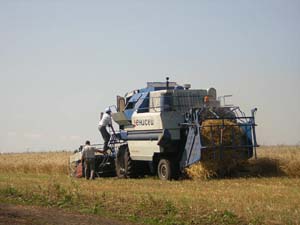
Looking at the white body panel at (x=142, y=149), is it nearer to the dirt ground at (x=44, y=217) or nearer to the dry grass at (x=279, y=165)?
the dry grass at (x=279, y=165)

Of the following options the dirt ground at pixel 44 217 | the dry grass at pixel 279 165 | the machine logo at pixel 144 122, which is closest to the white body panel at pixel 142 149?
the machine logo at pixel 144 122

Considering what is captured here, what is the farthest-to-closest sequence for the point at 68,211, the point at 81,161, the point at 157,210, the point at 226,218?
the point at 81,161, the point at 68,211, the point at 157,210, the point at 226,218

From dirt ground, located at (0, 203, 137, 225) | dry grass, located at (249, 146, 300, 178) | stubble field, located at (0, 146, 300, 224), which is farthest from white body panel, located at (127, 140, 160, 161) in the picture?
dirt ground, located at (0, 203, 137, 225)

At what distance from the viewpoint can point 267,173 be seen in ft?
72.0

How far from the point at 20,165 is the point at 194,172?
1376cm

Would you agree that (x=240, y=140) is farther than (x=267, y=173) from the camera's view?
No

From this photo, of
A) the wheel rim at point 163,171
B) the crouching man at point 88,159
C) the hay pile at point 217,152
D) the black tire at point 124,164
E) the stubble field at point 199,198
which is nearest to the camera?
the stubble field at point 199,198

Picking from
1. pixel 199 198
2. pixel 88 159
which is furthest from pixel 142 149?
pixel 199 198

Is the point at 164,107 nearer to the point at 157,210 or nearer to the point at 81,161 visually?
the point at 81,161

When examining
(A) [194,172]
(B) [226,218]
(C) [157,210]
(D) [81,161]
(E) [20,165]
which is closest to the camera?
(B) [226,218]

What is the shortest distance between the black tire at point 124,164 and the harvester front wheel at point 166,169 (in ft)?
5.52

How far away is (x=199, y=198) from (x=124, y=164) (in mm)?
9479

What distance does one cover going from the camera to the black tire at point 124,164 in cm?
2336

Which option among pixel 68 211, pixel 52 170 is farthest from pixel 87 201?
pixel 52 170
